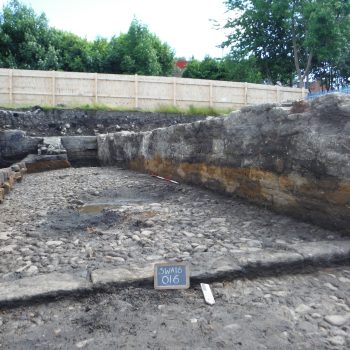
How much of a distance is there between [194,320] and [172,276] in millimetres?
336

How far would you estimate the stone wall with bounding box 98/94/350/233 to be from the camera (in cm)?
246

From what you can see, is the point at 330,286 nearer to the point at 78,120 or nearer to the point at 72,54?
the point at 78,120

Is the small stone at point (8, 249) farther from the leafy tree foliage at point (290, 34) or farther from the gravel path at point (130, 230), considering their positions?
the leafy tree foliage at point (290, 34)

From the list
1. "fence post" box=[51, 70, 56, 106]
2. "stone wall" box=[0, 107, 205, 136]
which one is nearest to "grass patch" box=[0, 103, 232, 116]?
"stone wall" box=[0, 107, 205, 136]

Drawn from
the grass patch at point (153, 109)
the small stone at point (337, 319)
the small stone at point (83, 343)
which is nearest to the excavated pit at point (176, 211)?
the small stone at point (83, 343)

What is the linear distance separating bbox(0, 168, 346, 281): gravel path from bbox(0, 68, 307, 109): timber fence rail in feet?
37.9

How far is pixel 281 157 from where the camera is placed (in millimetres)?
2963

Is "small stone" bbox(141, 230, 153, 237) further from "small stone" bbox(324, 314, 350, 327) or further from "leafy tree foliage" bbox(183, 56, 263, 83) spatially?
"leafy tree foliage" bbox(183, 56, 263, 83)

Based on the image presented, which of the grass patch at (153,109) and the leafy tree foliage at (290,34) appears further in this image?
the leafy tree foliage at (290,34)

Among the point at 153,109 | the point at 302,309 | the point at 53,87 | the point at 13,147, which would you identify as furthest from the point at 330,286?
the point at 53,87

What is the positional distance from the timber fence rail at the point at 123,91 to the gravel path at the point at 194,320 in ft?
45.3

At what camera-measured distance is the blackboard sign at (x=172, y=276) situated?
185 cm

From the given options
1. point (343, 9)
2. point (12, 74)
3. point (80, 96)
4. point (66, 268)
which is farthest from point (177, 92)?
point (66, 268)

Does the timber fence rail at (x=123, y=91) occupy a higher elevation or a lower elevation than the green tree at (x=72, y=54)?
lower
